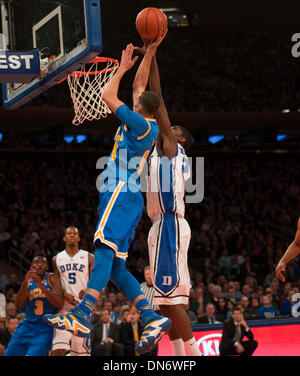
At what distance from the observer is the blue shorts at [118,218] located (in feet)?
16.3

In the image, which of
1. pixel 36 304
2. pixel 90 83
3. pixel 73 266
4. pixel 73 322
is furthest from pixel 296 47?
pixel 73 322

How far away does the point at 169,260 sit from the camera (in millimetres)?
5602

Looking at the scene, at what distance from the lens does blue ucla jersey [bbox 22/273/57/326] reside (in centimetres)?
754

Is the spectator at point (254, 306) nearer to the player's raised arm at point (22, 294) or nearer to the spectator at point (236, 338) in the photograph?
the spectator at point (236, 338)

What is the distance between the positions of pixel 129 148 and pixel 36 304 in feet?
10.3

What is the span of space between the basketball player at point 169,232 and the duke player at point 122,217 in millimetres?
478

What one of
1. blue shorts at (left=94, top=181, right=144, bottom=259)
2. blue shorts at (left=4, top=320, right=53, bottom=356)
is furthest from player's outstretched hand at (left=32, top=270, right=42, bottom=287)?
blue shorts at (left=94, top=181, right=144, bottom=259)

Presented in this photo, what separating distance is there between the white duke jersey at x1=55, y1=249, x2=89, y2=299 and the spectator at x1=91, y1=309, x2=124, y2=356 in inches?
86.1

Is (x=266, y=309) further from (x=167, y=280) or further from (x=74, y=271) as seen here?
(x=167, y=280)

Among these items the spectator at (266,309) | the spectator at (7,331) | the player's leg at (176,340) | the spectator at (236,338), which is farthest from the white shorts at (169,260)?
the spectator at (266,309)

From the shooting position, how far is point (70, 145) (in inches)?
845

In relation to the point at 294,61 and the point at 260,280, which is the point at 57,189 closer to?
the point at 260,280

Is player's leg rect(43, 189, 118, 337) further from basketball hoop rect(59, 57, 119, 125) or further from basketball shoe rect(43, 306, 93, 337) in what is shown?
basketball hoop rect(59, 57, 119, 125)
